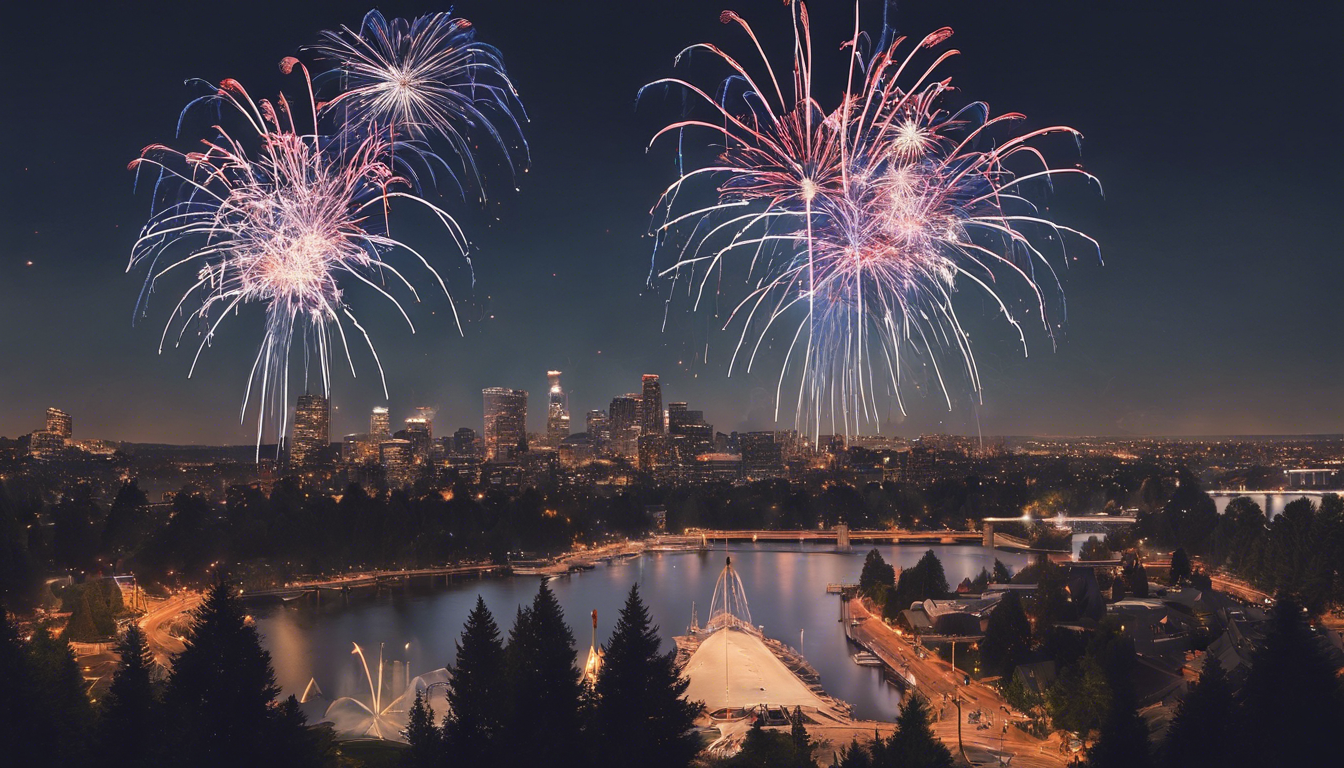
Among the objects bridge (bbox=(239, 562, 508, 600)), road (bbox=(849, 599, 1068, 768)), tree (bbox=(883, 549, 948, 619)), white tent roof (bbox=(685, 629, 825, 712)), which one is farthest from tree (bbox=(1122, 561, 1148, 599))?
bridge (bbox=(239, 562, 508, 600))

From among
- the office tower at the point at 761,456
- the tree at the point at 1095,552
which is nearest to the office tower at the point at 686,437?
the office tower at the point at 761,456

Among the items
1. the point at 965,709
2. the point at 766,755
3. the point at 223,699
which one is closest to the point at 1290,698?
the point at 766,755

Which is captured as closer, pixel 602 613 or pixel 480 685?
pixel 480 685

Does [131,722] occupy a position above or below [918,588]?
above

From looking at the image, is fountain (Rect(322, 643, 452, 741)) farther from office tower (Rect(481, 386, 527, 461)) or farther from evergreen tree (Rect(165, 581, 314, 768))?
office tower (Rect(481, 386, 527, 461))

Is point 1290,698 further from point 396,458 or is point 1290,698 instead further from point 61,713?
point 396,458
